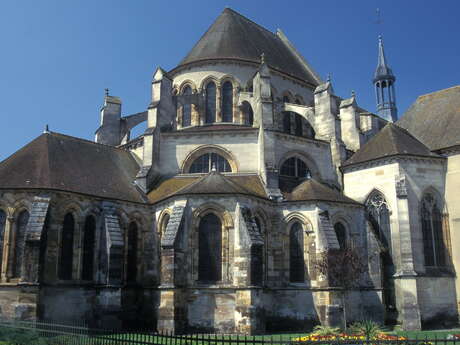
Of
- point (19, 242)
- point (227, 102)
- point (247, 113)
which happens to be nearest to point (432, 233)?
point (247, 113)

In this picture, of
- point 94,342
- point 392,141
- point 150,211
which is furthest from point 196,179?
point 94,342

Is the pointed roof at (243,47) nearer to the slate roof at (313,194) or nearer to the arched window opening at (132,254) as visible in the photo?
the slate roof at (313,194)

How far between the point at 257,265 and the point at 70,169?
10137 millimetres

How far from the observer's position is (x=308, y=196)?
79.0ft

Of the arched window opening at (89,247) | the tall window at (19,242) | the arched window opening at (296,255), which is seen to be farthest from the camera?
the arched window opening at (296,255)

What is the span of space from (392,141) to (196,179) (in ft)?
35.0

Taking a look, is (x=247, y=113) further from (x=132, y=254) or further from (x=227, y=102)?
(x=132, y=254)

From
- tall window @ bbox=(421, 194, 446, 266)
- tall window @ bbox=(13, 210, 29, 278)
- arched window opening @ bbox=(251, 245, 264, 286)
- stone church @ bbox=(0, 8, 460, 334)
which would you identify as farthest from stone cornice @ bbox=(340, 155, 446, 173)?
tall window @ bbox=(13, 210, 29, 278)

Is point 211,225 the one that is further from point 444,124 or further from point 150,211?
point 444,124

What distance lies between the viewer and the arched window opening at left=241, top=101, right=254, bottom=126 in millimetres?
30547

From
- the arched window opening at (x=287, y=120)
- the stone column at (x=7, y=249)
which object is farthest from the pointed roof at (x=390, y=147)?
the stone column at (x=7, y=249)

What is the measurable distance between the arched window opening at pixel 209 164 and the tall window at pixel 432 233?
34.3ft

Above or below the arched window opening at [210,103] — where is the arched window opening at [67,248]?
below

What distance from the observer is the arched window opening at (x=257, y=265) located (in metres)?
21.1
